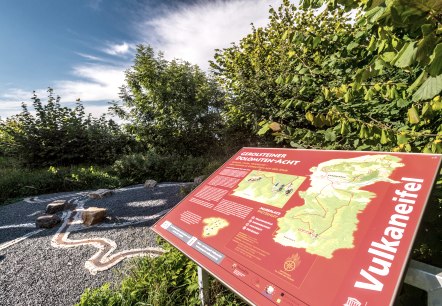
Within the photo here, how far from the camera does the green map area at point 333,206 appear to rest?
129 centimetres

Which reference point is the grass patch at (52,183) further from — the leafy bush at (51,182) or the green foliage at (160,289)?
the green foliage at (160,289)

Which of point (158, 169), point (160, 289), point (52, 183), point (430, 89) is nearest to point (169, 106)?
point (158, 169)

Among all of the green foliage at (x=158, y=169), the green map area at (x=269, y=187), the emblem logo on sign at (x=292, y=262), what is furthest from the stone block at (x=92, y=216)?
the emblem logo on sign at (x=292, y=262)

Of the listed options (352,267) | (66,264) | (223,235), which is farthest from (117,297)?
(352,267)

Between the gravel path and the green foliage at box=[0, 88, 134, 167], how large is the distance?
16.9ft

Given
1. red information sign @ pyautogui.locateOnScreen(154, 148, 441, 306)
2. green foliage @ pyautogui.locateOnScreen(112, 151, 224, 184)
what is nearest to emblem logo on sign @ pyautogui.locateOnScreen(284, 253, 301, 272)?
red information sign @ pyautogui.locateOnScreen(154, 148, 441, 306)

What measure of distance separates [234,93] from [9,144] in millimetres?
11405

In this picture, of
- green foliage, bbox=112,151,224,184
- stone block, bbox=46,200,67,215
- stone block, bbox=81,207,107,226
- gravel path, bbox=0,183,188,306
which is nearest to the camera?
gravel path, bbox=0,183,188,306

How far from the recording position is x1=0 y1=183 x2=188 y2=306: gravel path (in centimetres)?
327

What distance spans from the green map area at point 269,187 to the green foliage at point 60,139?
11415 millimetres

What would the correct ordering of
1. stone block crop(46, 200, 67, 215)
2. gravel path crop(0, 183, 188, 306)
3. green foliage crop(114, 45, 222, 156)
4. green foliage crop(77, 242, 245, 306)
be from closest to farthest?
green foliage crop(77, 242, 245, 306)
gravel path crop(0, 183, 188, 306)
stone block crop(46, 200, 67, 215)
green foliage crop(114, 45, 222, 156)

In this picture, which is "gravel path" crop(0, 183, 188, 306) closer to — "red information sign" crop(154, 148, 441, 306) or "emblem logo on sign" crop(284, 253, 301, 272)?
"red information sign" crop(154, 148, 441, 306)

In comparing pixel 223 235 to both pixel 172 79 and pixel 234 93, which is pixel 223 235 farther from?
pixel 172 79

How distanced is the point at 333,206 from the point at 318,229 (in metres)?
0.18
